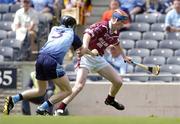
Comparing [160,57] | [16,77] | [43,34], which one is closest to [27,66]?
[16,77]

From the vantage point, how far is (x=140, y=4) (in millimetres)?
19219

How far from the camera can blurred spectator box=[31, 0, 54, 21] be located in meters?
19.1

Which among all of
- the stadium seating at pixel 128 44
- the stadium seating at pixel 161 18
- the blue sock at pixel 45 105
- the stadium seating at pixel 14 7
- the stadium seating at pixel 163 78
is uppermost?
the stadium seating at pixel 161 18

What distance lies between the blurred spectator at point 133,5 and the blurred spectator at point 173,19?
4.11ft

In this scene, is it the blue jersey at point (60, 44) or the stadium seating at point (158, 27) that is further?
the stadium seating at point (158, 27)

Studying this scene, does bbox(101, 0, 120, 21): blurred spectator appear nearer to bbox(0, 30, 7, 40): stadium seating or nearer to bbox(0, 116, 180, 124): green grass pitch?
bbox(0, 30, 7, 40): stadium seating

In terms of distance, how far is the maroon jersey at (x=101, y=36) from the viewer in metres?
14.0

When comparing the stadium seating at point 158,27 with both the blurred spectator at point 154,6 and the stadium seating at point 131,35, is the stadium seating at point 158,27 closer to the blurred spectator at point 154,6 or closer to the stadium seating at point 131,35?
the stadium seating at point 131,35

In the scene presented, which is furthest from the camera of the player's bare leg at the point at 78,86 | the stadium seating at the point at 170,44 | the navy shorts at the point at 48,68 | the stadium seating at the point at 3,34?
the stadium seating at the point at 3,34

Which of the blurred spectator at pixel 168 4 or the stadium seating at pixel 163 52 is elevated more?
the blurred spectator at pixel 168 4

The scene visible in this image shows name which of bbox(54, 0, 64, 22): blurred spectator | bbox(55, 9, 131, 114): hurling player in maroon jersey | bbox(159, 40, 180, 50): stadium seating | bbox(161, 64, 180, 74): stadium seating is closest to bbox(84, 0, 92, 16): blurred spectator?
bbox(54, 0, 64, 22): blurred spectator

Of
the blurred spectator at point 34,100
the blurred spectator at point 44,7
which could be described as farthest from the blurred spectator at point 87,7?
the blurred spectator at point 34,100

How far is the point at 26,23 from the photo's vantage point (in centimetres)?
1839

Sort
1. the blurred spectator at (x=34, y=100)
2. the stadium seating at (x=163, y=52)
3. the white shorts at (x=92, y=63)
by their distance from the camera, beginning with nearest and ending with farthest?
1. the white shorts at (x=92, y=63)
2. the blurred spectator at (x=34, y=100)
3. the stadium seating at (x=163, y=52)
